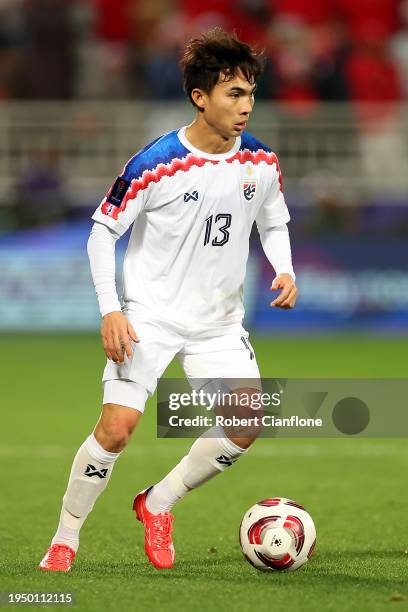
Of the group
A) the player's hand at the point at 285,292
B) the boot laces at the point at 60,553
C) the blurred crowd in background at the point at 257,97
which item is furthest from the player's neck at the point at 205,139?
the blurred crowd in background at the point at 257,97

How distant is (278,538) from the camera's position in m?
5.40

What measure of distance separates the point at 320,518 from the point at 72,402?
14.3 ft

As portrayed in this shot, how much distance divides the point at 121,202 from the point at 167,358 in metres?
0.68

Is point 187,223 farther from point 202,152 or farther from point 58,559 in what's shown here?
point 58,559

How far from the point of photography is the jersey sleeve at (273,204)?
569cm

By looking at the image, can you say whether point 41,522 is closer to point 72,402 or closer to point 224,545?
point 224,545

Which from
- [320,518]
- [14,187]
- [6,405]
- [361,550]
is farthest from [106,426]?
[14,187]

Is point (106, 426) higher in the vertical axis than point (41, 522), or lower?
higher

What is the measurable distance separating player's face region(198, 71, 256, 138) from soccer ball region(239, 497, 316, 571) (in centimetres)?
161

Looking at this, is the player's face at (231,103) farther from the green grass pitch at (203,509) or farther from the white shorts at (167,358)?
the green grass pitch at (203,509)

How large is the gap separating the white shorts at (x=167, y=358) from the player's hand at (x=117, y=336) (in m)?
0.16

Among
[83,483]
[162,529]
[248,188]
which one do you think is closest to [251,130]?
[248,188]

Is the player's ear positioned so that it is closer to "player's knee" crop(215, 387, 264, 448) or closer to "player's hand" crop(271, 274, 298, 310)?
"player's hand" crop(271, 274, 298, 310)

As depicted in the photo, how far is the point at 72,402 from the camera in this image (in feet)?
35.8
